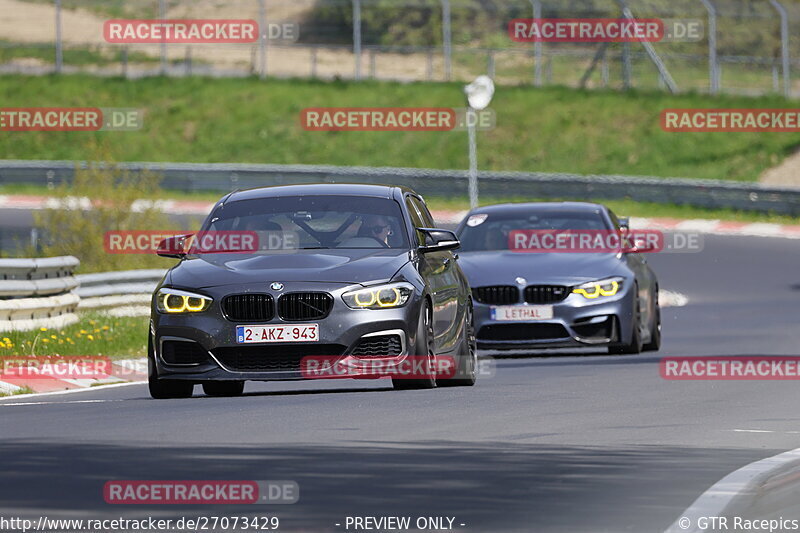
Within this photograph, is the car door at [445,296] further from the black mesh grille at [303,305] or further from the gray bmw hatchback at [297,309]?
the black mesh grille at [303,305]

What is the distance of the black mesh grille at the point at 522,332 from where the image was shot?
17875 millimetres

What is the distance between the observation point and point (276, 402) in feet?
44.7

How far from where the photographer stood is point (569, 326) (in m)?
17.8

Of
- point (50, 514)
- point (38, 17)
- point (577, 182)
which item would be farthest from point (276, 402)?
point (38, 17)

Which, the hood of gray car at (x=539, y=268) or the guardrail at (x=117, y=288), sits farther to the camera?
the guardrail at (x=117, y=288)

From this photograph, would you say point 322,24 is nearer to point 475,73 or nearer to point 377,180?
point 475,73

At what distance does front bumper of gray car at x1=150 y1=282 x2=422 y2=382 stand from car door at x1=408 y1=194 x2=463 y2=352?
2.64 ft

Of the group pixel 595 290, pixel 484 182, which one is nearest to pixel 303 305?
pixel 595 290

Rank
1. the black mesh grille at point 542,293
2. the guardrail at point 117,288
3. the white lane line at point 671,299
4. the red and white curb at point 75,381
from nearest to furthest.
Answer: the red and white curb at point 75,381 → the black mesh grille at point 542,293 → the guardrail at point 117,288 → the white lane line at point 671,299

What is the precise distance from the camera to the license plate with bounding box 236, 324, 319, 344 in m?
12.8

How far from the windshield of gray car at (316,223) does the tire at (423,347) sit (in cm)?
71

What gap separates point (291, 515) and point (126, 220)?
71.8ft

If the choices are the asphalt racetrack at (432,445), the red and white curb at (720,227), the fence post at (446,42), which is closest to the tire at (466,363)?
the asphalt racetrack at (432,445)

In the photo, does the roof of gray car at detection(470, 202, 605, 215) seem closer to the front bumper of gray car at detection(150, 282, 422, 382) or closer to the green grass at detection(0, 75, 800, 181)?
the front bumper of gray car at detection(150, 282, 422, 382)
